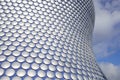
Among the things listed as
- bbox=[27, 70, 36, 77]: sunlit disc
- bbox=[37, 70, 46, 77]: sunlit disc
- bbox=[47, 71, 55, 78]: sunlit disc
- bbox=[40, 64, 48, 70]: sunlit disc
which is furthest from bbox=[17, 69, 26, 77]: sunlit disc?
bbox=[47, 71, 55, 78]: sunlit disc

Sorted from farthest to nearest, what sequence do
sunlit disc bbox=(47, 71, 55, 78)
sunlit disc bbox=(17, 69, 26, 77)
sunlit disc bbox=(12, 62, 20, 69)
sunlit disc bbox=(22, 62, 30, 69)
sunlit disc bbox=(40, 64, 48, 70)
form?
sunlit disc bbox=(40, 64, 48, 70) < sunlit disc bbox=(47, 71, 55, 78) < sunlit disc bbox=(22, 62, 30, 69) < sunlit disc bbox=(12, 62, 20, 69) < sunlit disc bbox=(17, 69, 26, 77)

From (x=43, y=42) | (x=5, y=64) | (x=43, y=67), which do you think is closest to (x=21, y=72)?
(x=5, y=64)

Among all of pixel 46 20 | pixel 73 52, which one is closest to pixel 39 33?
pixel 46 20

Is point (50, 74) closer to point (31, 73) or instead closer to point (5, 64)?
point (31, 73)

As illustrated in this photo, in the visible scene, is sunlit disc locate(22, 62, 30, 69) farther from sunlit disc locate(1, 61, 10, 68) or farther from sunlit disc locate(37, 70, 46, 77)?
sunlit disc locate(1, 61, 10, 68)

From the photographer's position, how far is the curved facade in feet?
34.5

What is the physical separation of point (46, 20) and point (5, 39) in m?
3.17

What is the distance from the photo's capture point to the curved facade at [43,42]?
414 inches

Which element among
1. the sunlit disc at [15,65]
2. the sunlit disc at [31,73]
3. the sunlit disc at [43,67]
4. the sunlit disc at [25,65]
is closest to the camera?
the sunlit disc at [31,73]

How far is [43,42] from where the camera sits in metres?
12.2

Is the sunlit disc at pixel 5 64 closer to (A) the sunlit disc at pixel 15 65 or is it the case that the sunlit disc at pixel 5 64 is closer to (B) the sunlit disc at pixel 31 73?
(A) the sunlit disc at pixel 15 65

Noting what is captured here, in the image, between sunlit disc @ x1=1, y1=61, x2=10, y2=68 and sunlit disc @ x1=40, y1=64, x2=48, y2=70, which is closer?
sunlit disc @ x1=1, y1=61, x2=10, y2=68

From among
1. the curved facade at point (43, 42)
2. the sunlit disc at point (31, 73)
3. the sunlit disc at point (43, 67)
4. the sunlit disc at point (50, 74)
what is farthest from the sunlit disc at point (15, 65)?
the sunlit disc at point (50, 74)

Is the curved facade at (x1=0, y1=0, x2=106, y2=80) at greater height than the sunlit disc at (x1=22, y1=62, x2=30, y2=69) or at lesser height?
greater
